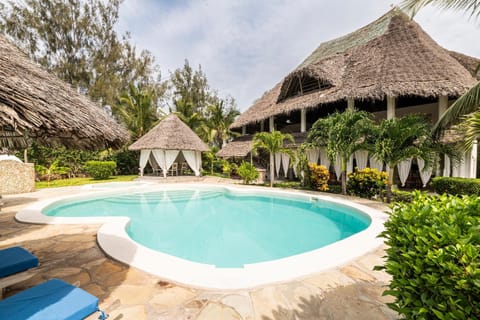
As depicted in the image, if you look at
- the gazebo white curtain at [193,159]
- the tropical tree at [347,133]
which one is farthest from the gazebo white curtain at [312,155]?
the gazebo white curtain at [193,159]

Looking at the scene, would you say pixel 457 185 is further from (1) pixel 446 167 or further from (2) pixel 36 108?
(2) pixel 36 108

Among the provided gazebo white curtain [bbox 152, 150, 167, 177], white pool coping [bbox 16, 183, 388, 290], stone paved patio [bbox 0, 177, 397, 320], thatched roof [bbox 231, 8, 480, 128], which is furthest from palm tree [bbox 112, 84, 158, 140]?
stone paved patio [bbox 0, 177, 397, 320]

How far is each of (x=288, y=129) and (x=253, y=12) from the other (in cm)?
867

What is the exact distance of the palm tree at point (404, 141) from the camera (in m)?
6.34

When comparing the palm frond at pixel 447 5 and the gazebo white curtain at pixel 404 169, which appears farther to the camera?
the gazebo white curtain at pixel 404 169

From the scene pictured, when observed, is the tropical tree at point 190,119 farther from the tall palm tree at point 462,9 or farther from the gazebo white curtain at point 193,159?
the tall palm tree at point 462,9

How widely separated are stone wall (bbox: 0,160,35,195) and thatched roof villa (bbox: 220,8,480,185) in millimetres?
10308

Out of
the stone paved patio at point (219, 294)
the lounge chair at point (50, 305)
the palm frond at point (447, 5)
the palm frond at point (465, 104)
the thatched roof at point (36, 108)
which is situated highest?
the palm frond at point (447, 5)

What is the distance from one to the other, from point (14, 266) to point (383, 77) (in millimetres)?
12378

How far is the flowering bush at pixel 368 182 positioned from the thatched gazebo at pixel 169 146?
35.1 ft

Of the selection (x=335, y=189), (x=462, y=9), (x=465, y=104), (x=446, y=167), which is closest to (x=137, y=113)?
(x=335, y=189)

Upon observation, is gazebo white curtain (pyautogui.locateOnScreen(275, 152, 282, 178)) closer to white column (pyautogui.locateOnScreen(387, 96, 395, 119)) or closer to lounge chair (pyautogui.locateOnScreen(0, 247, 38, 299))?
white column (pyautogui.locateOnScreen(387, 96, 395, 119))

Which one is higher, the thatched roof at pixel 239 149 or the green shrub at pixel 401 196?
the thatched roof at pixel 239 149

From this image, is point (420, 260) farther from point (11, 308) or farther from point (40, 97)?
point (40, 97)
